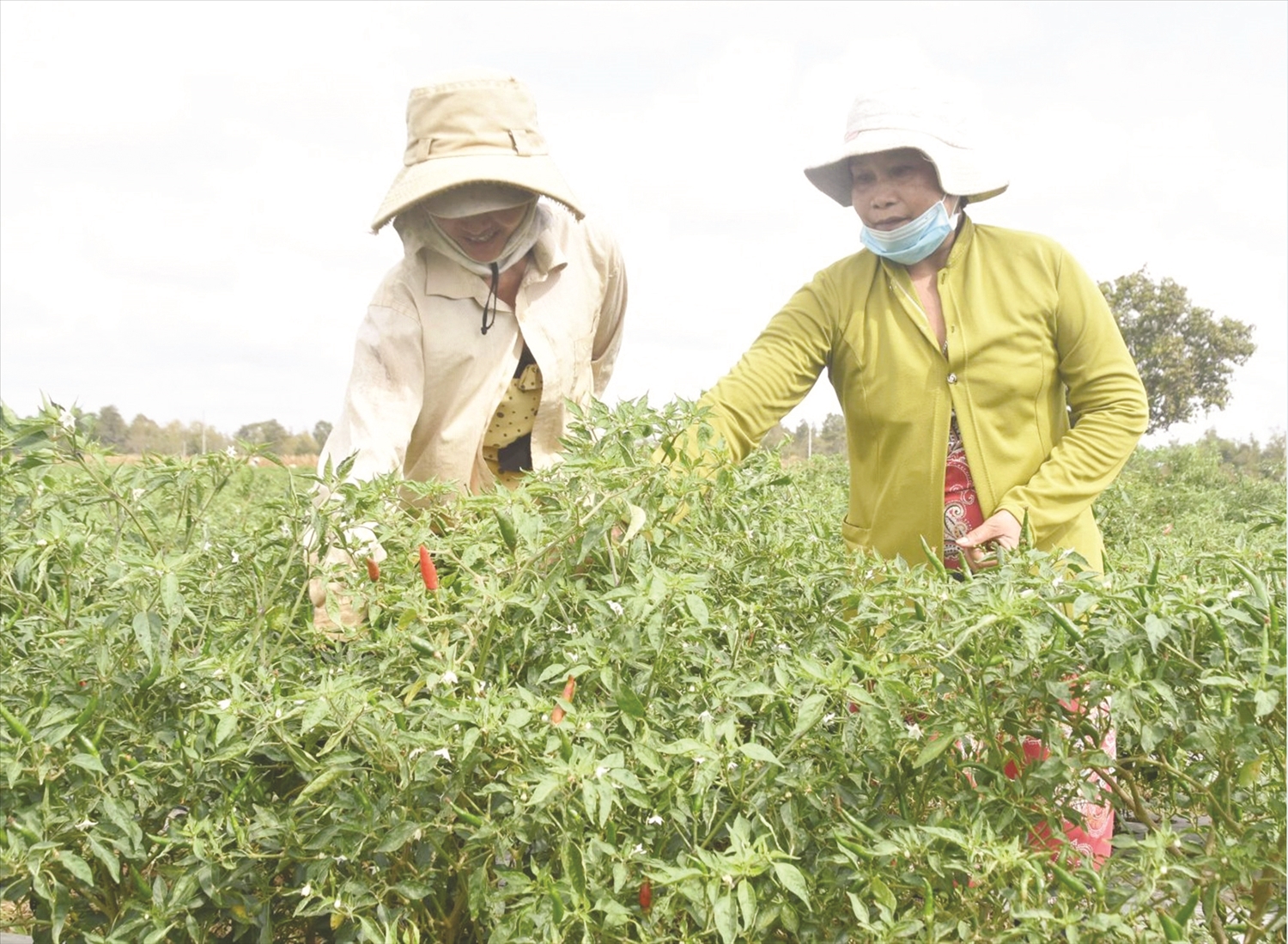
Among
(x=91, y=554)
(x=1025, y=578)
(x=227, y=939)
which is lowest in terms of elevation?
(x=227, y=939)

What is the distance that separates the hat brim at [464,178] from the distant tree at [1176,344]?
2580cm

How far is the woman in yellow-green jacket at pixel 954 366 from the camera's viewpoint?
105 inches

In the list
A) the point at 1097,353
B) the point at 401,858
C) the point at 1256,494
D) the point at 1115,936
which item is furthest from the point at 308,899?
the point at 1256,494

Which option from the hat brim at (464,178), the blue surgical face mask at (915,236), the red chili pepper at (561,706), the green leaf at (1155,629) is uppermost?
the blue surgical face mask at (915,236)

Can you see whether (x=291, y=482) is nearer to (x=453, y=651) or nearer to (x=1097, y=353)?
Result: (x=453, y=651)

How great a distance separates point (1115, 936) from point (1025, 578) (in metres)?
0.47

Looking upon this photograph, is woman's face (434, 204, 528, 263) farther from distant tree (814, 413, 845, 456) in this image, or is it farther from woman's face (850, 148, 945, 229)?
distant tree (814, 413, 845, 456)

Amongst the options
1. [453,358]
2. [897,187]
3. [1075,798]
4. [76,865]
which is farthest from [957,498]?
[76,865]

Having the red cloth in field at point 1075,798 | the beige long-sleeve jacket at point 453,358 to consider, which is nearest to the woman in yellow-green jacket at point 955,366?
the beige long-sleeve jacket at point 453,358

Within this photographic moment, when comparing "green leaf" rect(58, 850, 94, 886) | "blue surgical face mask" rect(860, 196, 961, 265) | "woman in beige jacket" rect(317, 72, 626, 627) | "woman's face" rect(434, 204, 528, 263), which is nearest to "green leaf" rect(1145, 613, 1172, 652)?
"blue surgical face mask" rect(860, 196, 961, 265)

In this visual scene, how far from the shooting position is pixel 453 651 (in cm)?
181

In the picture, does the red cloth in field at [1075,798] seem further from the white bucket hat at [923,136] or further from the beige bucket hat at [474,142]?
the beige bucket hat at [474,142]

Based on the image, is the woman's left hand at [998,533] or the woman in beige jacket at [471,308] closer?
the woman's left hand at [998,533]

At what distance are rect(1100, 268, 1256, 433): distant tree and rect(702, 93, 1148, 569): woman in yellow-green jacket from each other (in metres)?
25.6
